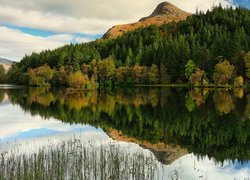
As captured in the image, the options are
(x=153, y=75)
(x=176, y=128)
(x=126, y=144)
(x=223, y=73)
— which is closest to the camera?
(x=126, y=144)

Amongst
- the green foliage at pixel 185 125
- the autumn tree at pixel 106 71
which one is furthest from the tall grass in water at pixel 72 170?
the autumn tree at pixel 106 71

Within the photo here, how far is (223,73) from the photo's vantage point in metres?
123

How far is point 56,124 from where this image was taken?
1725 inches

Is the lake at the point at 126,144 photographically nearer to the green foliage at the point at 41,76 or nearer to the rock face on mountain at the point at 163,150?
the rock face on mountain at the point at 163,150

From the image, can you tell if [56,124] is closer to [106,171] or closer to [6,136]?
[6,136]

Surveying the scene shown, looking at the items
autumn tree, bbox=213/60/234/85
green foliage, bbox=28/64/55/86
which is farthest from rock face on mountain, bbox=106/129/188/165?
green foliage, bbox=28/64/55/86

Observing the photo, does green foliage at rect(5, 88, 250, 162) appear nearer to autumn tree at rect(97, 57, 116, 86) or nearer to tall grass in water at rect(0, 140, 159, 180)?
tall grass in water at rect(0, 140, 159, 180)

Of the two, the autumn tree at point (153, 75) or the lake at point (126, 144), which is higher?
the autumn tree at point (153, 75)

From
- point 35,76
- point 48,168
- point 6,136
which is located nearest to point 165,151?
point 48,168

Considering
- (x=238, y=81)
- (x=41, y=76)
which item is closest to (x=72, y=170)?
(x=238, y=81)

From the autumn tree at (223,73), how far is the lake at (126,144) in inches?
2698

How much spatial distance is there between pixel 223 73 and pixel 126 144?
97550 mm

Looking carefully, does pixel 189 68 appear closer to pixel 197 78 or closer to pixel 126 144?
pixel 197 78

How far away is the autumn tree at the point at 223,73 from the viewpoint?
4806 inches
